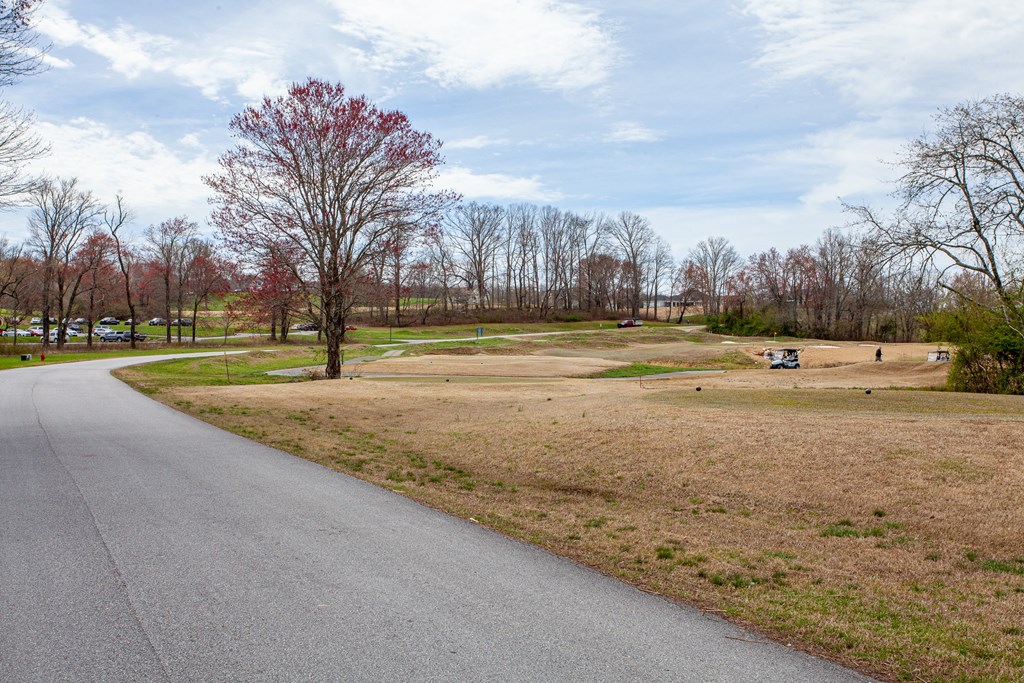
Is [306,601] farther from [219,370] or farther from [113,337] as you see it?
[113,337]

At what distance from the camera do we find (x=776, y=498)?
30.4 feet

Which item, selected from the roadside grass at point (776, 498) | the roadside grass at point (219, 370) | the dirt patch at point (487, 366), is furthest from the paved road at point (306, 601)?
the dirt patch at point (487, 366)

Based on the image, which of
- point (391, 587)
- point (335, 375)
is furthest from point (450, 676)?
point (335, 375)

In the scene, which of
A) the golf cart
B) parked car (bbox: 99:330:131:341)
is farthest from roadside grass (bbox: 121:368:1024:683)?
parked car (bbox: 99:330:131:341)

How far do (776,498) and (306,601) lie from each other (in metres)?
6.50

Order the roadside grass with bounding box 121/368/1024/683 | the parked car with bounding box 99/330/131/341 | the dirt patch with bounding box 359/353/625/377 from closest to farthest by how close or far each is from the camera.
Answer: the roadside grass with bounding box 121/368/1024/683
the dirt patch with bounding box 359/353/625/377
the parked car with bounding box 99/330/131/341

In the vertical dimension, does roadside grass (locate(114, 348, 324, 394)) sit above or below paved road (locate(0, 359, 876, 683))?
below

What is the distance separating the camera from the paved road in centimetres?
414

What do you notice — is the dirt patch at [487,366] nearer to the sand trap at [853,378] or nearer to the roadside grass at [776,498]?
the sand trap at [853,378]

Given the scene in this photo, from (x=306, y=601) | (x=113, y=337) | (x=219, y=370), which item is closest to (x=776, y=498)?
(x=306, y=601)

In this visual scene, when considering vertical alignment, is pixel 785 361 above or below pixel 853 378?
above

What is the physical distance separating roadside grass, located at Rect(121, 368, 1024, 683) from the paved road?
737 millimetres

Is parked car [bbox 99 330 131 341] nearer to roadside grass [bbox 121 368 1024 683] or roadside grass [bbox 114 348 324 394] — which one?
roadside grass [bbox 114 348 324 394]

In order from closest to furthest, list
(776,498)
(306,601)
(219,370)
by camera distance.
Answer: (306,601) < (776,498) < (219,370)
